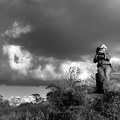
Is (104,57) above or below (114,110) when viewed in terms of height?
above

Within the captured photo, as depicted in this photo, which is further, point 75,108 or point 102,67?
point 102,67

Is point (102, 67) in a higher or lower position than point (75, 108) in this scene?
higher

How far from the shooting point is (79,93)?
14.3 meters

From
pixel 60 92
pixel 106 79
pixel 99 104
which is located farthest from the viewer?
pixel 106 79

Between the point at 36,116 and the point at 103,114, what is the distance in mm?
3080

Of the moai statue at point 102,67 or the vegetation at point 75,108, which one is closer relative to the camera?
the vegetation at point 75,108

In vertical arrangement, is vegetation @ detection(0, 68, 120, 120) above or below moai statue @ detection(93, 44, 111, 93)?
below

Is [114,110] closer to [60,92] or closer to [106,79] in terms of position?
[60,92]

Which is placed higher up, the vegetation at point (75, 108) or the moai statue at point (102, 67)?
the moai statue at point (102, 67)

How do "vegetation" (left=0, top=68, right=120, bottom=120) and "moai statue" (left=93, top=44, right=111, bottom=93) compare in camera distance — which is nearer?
"vegetation" (left=0, top=68, right=120, bottom=120)

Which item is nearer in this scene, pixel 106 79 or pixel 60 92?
pixel 60 92

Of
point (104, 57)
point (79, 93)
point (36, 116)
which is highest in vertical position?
point (104, 57)

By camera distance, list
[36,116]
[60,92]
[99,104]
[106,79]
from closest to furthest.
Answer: [36,116], [99,104], [60,92], [106,79]

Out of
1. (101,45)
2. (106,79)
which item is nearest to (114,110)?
(106,79)
